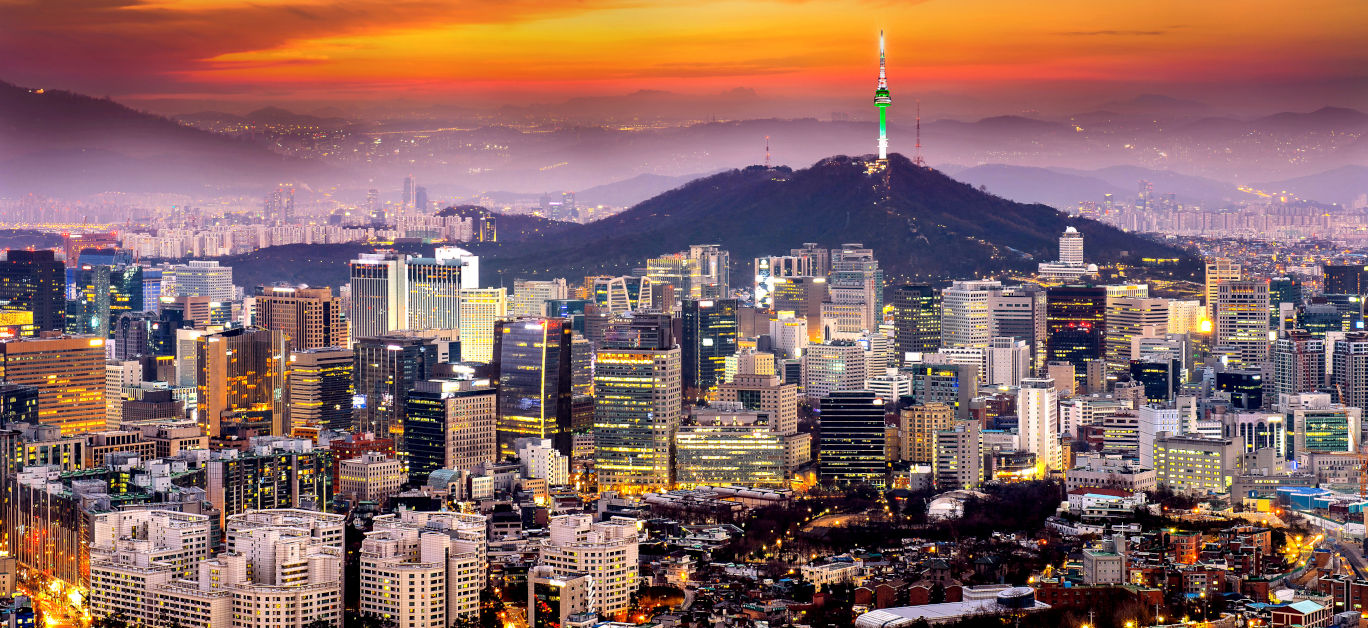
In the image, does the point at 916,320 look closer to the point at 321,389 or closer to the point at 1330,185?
the point at 321,389

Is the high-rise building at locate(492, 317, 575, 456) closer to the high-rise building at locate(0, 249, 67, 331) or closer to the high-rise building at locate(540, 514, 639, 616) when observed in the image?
the high-rise building at locate(540, 514, 639, 616)

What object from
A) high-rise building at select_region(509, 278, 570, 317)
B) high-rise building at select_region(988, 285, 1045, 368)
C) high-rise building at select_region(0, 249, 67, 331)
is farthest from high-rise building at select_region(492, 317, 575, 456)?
high-rise building at select_region(0, 249, 67, 331)

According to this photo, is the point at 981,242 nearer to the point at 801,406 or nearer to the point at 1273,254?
the point at 1273,254

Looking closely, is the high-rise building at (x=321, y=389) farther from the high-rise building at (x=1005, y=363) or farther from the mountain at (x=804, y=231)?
the mountain at (x=804, y=231)

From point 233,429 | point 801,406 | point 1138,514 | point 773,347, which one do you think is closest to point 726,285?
point 773,347

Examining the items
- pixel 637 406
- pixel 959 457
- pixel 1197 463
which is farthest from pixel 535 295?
pixel 1197 463
